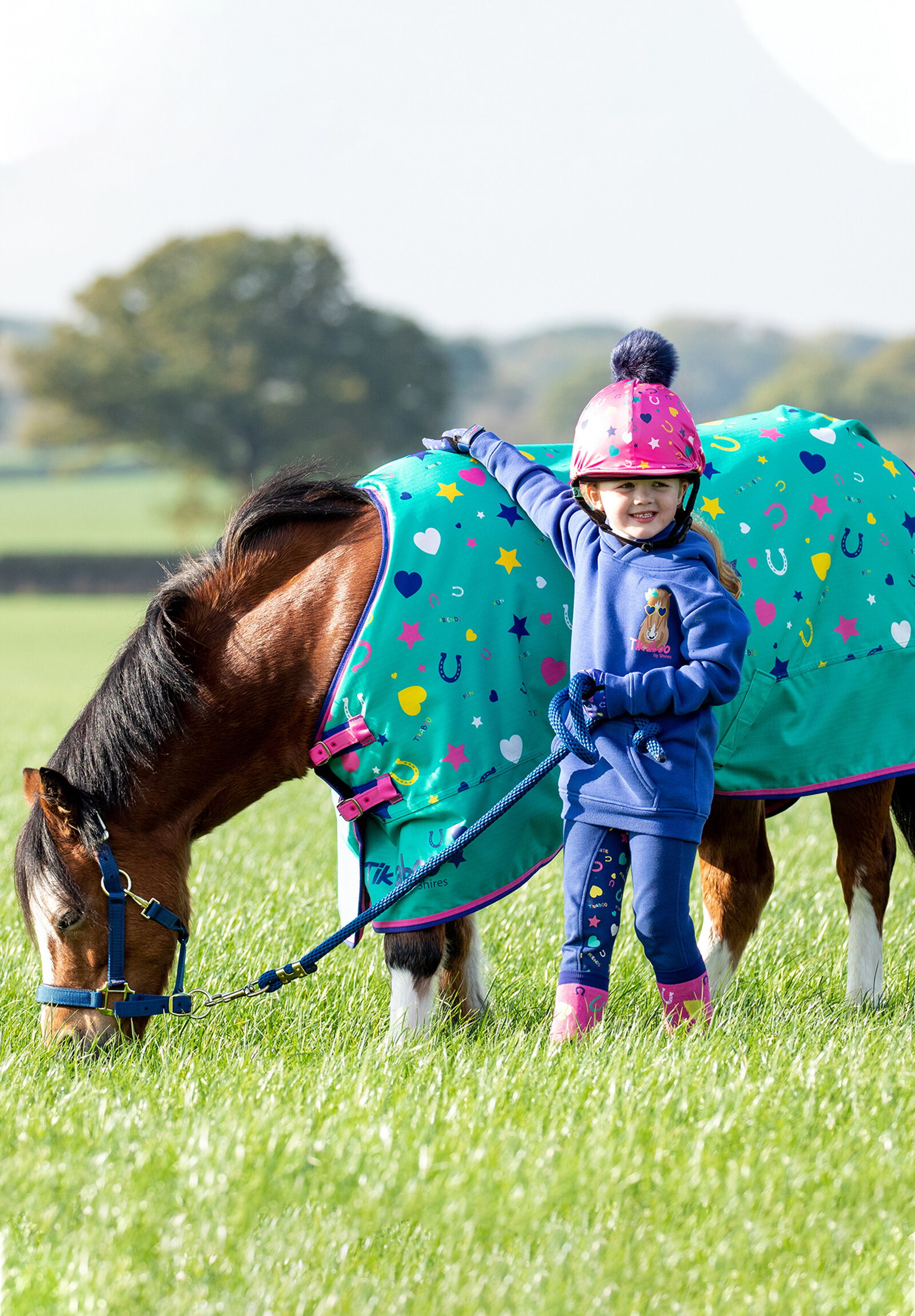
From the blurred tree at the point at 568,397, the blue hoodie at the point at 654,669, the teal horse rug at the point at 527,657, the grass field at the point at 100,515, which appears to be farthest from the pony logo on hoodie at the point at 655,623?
the blurred tree at the point at 568,397

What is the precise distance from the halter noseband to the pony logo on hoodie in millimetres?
1408

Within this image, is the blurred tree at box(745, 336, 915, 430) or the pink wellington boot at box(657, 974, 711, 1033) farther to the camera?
the blurred tree at box(745, 336, 915, 430)

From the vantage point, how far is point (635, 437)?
2.82 meters

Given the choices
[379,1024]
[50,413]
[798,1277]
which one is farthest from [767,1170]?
[50,413]

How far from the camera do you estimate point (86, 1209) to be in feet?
7.32

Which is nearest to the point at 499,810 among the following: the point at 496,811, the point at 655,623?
the point at 496,811

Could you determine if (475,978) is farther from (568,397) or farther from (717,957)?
(568,397)

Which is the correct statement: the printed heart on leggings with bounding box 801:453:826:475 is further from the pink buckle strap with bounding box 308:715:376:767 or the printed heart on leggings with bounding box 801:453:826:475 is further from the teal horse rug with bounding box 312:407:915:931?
the pink buckle strap with bounding box 308:715:376:767

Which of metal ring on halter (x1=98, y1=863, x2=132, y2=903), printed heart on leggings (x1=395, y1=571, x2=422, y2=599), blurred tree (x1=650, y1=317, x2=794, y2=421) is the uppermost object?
blurred tree (x1=650, y1=317, x2=794, y2=421)

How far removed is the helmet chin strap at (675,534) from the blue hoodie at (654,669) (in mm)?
16

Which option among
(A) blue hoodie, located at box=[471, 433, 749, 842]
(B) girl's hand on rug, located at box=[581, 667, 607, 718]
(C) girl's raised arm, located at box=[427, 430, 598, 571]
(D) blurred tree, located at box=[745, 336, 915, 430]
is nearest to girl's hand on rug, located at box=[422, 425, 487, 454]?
(C) girl's raised arm, located at box=[427, 430, 598, 571]

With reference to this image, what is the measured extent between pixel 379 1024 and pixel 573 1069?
78 cm

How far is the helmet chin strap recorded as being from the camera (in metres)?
2.89

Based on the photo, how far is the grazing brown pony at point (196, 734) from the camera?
9.93ft
